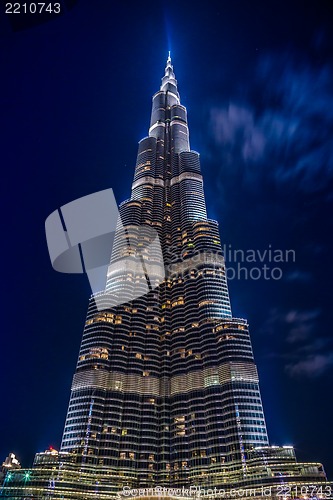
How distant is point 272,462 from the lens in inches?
5261

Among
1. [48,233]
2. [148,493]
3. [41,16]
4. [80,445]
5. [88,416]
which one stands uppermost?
[48,233]

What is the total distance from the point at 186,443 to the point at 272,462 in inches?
1704

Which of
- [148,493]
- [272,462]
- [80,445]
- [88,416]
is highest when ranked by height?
[88,416]

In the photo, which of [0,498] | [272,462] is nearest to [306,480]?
[272,462]

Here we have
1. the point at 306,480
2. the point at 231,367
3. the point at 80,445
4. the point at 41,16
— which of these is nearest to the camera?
the point at 41,16

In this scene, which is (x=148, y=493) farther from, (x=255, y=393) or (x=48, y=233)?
(x=48, y=233)

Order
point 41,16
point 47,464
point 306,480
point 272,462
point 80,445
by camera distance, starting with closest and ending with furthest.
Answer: point 41,16 < point 306,480 < point 272,462 < point 47,464 < point 80,445

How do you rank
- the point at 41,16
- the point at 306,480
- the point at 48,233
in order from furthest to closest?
the point at 48,233, the point at 306,480, the point at 41,16

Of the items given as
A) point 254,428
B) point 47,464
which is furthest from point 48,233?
point 254,428

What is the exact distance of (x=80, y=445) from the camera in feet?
509

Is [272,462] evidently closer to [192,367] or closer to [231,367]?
[231,367]

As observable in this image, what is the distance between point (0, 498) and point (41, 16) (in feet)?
494

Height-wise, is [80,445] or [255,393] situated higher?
Result: [255,393]

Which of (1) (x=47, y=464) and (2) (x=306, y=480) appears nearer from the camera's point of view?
(2) (x=306, y=480)
